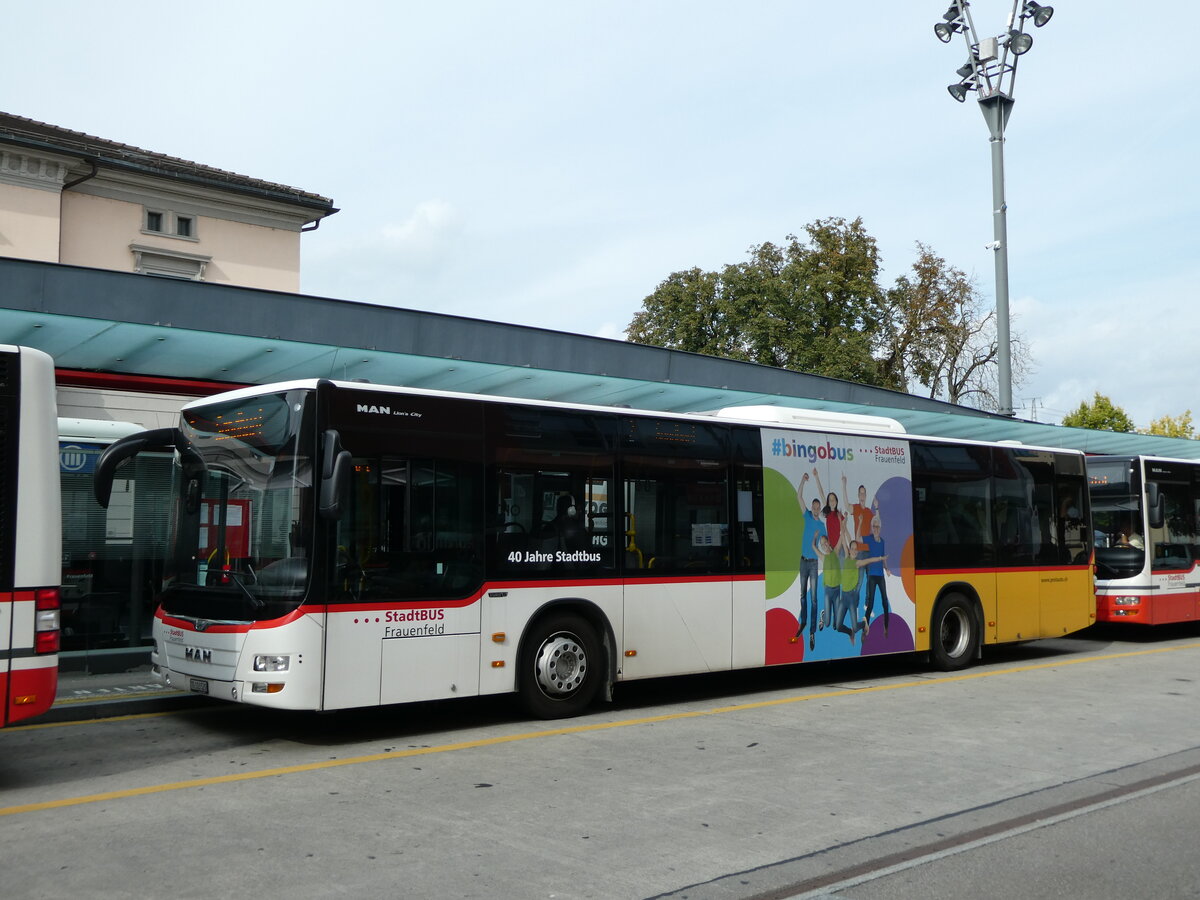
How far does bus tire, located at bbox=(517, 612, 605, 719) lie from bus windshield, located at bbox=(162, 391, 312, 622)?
238cm

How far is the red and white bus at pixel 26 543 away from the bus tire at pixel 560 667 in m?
4.01

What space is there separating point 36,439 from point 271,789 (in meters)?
2.73

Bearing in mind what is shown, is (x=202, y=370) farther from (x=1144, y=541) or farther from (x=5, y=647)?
(x=1144, y=541)

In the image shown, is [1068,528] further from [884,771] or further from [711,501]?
[884,771]

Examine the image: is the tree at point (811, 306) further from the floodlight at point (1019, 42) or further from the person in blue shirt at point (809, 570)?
the person in blue shirt at point (809, 570)

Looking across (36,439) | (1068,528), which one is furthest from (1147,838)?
(1068,528)

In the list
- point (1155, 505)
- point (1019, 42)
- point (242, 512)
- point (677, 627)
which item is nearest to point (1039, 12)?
point (1019, 42)

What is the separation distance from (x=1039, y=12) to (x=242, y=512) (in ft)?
61.4

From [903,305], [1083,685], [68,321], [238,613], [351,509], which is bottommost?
[1083,685]

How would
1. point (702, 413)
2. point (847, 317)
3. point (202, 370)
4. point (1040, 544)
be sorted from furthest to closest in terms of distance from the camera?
point (847, 317) < point (1040, 544) < point (202, 370) < point (702, 413)

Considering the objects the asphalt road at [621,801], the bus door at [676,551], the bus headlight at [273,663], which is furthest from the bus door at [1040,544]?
the bus headlight at [273,663]

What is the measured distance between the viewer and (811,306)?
156 feet

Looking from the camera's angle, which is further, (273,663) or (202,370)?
(202,370)

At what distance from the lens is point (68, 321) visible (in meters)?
11.8
